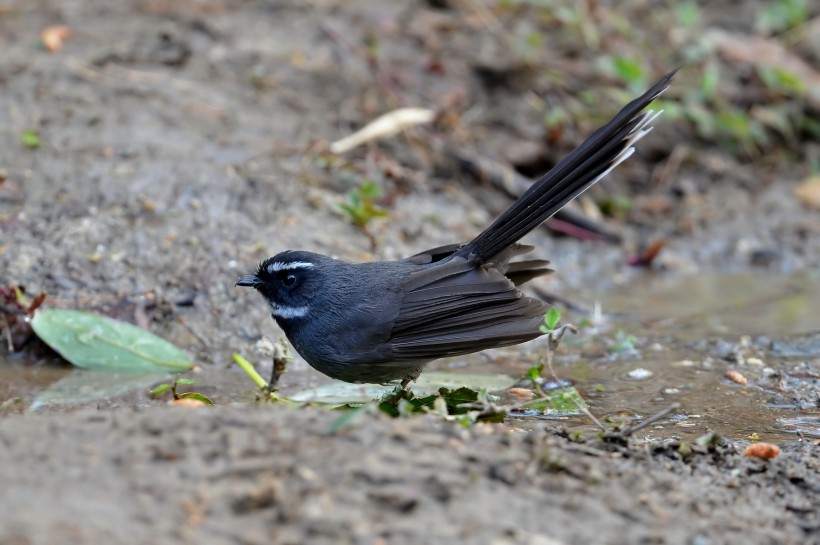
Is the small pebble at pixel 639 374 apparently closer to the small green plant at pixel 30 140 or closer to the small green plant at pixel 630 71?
the small green plant at pixel 630 71

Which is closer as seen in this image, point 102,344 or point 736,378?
point 736,378

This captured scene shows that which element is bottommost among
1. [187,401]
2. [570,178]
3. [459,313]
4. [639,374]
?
[187,401]

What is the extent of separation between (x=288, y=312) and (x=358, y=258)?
1.76m

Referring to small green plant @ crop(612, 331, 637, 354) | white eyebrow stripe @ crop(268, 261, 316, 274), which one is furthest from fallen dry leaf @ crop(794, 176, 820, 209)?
white eyebrow stripe @ crop(268, 261, 316, 274)

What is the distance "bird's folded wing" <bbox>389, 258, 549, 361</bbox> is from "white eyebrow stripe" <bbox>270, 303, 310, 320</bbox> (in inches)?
21.8

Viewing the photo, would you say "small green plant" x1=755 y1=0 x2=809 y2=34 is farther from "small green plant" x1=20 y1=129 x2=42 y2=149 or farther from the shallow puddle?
"small green plant" x1=20 y1=129 x2=42 y2=149

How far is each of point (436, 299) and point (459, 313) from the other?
150 mm

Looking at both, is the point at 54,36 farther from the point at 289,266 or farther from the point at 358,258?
the point at 289,266

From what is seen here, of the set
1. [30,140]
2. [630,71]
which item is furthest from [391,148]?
[30,140]

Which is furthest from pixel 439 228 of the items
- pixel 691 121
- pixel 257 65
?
pixel 691 121

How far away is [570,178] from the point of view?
539 cm

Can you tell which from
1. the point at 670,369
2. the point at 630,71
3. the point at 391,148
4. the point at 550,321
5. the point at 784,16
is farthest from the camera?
the point at 784,16

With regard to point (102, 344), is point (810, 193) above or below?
above

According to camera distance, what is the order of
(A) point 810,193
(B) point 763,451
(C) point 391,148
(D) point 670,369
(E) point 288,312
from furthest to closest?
(A) point 810,193 < (C) point 391,148 < (D) point 670,369 < (E) point 288,312 < (B) point 763,451
